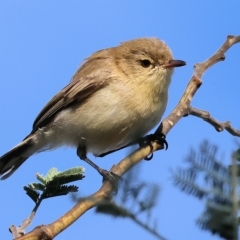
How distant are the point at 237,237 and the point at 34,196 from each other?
1.68m

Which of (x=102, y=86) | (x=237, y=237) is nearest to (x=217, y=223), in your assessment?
(x=237, y=237)

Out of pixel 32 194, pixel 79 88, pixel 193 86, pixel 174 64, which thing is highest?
pixel 174 64

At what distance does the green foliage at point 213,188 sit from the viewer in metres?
1.10

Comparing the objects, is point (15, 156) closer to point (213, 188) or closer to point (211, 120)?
point (211, 120)

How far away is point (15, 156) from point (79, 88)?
1.09 meters

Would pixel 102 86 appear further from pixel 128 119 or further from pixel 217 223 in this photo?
pixel 217 223

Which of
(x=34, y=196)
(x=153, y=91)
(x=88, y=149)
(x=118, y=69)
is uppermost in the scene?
(x=118, y=69)

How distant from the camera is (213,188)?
3.82ft

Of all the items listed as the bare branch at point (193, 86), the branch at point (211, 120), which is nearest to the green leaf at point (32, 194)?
the bare branch at point (193, 86)

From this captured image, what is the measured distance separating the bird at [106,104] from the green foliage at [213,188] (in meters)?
3.06

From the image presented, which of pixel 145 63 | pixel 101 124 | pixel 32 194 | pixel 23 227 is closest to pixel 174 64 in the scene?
pixel 145 63

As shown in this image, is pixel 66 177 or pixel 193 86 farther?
pixel 193 86

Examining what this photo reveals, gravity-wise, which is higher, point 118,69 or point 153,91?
point 118,69

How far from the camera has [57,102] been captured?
5145 mm
